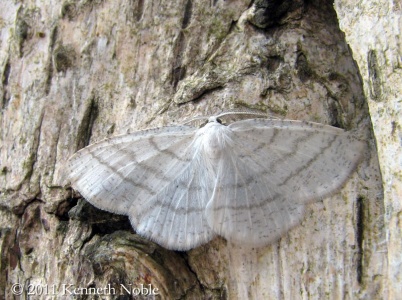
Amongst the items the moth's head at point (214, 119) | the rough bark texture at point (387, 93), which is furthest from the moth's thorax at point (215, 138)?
the rough bark texture at point (387, 93)

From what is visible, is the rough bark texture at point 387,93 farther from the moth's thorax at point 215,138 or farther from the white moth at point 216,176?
the moth's thorax at point 215,138

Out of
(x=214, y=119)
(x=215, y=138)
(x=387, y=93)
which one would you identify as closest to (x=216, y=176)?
(x=215, y=138)

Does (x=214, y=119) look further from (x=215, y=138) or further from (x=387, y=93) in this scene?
(x=387, y=93)

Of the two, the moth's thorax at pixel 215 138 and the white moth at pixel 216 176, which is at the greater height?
the moth's thorax at pixel 215 138

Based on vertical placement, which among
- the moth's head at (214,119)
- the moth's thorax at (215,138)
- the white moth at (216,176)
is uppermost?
the moth's head at (214,119)

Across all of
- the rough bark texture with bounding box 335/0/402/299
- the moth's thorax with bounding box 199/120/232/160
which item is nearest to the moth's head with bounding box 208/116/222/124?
the moth's thorax with bounding box 199/120/232/160

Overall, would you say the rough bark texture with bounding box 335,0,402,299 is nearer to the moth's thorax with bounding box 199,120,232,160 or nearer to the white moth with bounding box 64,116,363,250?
the white moth with bounding box 64,116,363,250

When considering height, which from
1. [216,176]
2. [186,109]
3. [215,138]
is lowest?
[216,176]
